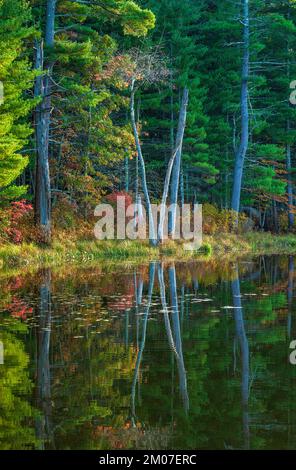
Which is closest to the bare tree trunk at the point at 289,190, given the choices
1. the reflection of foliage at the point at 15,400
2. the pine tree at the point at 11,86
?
the pine tree at the point at 11,86

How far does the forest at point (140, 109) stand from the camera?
24625mm

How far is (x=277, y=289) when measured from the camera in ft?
56.5

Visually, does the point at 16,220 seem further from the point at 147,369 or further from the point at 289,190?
the point at 289,190

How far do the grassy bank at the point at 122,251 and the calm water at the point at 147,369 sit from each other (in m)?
6.94

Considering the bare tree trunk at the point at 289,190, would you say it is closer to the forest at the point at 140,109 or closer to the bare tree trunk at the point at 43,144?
the forest at the point at 140,109

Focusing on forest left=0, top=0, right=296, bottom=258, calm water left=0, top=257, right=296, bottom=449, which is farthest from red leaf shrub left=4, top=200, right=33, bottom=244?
calm water left=0, top=257, right=296, bottom=449

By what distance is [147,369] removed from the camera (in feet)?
28.3

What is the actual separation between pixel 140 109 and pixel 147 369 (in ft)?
93.2

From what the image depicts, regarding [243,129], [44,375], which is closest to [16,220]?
[243,129]

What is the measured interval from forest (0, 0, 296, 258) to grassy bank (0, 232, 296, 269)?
697mm

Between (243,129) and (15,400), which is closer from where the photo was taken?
(15,400)

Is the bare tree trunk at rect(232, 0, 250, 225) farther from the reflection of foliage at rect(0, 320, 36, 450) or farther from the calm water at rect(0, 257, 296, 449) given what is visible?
the reflection of foliage at rect(0, 320, 36, 450)

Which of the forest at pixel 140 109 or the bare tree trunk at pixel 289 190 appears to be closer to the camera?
the forest at pixel 140 109
